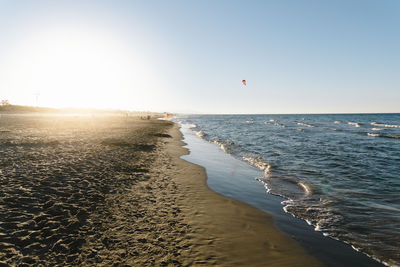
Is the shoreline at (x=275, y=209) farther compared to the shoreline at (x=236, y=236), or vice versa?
the shoreline at (x=275, y=209)

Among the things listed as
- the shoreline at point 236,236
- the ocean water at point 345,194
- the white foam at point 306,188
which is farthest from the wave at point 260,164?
the shoreline at point 236,236

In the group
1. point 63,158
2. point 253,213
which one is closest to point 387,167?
point 253,213

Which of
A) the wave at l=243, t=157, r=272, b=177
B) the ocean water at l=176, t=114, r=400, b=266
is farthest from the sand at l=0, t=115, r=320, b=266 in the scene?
the wave at l=243, t=157, r=272, b=177

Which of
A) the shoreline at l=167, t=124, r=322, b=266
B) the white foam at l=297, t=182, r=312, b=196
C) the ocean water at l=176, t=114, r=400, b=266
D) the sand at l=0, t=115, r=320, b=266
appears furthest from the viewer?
the white foam at l=297, t=182, r=312, b=196

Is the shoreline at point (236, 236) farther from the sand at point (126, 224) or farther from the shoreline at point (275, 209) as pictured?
the shoreline at point (275, 209)

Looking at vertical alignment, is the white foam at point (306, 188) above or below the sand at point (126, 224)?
below

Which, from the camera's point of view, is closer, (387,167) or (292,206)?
(292,206)

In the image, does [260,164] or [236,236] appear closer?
[236,236]

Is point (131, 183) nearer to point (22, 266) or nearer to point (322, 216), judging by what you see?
point (22, 266)

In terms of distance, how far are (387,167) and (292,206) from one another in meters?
11.4

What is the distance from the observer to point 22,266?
4082 millimetres

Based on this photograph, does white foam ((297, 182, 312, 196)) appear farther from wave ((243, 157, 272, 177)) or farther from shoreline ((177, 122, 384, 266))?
wave ((243, 157, 272, 177))

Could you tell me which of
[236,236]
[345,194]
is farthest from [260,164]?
[236,236]

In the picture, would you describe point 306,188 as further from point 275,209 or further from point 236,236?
point 236,236
